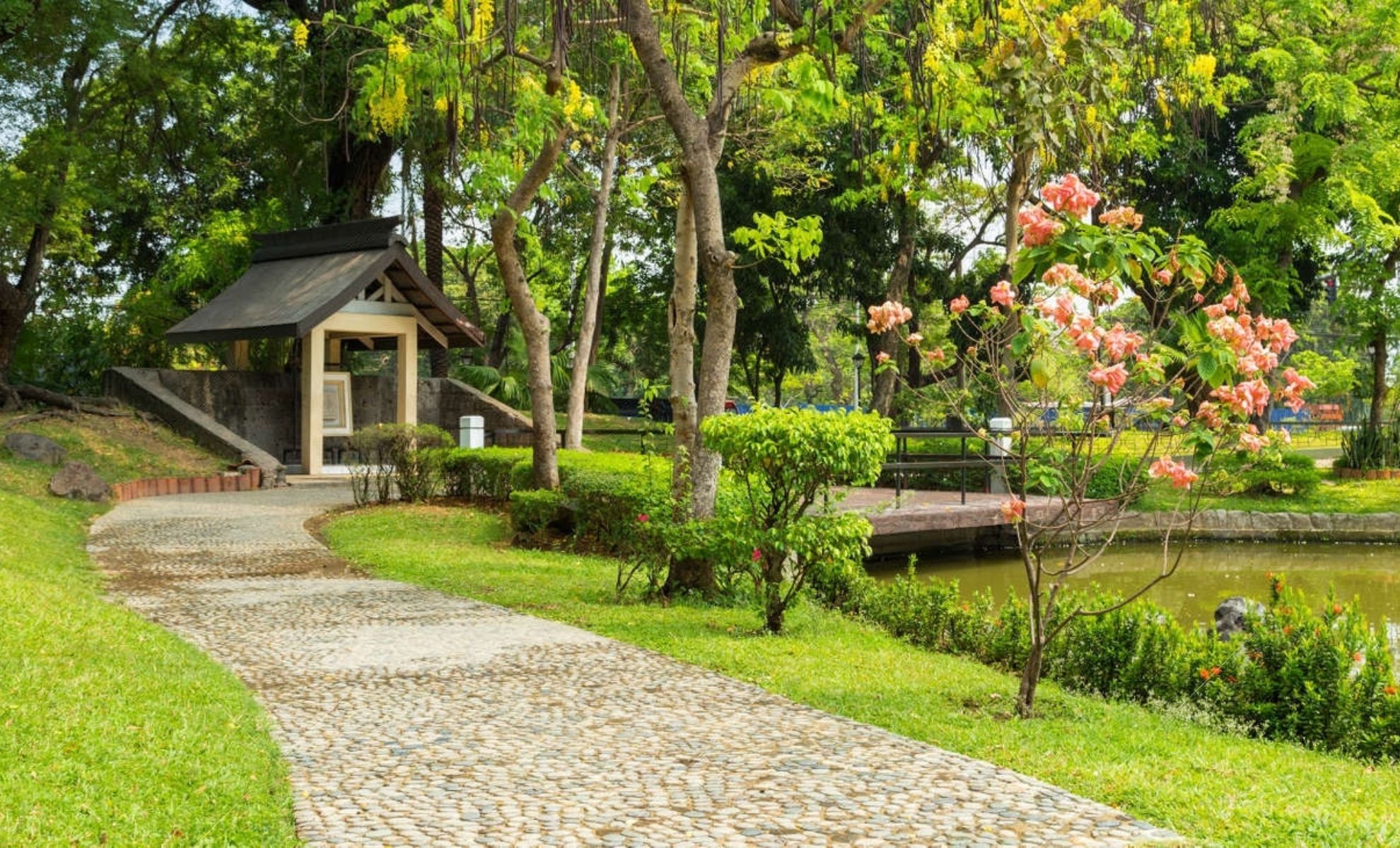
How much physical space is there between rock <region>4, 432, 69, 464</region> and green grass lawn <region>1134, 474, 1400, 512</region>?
15.4m

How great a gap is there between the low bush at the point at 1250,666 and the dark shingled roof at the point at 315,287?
13675 millimetres

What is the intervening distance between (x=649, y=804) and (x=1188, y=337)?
9.37ft

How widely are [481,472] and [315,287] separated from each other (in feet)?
19.7

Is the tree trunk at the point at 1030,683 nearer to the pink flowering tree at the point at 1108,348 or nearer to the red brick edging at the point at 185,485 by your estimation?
the pink flowering tree at the point at 1108,348

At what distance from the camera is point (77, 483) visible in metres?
15.2

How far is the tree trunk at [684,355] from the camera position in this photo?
9.28m

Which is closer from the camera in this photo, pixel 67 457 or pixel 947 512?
pixel 947 512

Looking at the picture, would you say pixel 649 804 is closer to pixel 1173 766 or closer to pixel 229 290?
pixel 1173 766

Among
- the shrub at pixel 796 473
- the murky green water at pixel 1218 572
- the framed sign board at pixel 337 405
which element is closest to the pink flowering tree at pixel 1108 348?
the shrub at pixel 796 473

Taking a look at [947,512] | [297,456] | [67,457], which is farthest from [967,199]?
[67,457]

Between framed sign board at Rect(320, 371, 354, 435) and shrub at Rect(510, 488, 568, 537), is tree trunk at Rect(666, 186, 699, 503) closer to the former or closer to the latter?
shrub at Rect(510, 488, 568, 537)

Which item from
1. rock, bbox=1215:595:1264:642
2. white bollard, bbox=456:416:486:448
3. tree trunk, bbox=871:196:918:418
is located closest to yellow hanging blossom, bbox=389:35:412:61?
white bollard, bbox=456:416:486:448

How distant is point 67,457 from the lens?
1691cm

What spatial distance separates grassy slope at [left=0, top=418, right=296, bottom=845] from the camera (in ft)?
12.6
